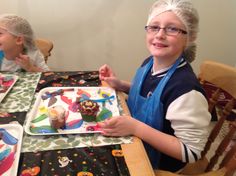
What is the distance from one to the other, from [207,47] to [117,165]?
183 centimetres

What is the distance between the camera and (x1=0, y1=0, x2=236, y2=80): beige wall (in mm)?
1924

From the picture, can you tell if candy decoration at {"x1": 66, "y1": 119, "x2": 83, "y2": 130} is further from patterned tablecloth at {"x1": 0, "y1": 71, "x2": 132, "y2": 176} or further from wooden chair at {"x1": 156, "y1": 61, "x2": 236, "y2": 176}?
wooden chair at {"x1": 156, "y1": 61, "x2": 236, "y2": 176}

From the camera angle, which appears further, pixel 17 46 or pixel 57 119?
pixel 17 46

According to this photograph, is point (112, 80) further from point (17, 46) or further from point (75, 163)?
point (17, 46)

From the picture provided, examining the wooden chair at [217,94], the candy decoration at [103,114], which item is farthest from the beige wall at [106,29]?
the candy decoration at [103,114]

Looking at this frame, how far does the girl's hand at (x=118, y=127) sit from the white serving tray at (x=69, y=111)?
32 millimetres

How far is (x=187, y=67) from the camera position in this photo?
94 centimetres

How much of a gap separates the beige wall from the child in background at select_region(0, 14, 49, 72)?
0.60m

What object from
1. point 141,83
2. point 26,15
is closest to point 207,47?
point 141,83

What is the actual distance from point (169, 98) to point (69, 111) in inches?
14.6

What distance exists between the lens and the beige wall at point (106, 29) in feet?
6.31

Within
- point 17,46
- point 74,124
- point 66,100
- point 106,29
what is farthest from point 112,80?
point 106,29

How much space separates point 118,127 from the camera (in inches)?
30.4

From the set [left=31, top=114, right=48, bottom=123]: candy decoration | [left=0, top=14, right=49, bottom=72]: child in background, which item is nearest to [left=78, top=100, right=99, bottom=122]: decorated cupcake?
[left=31, top=114, right=48, bottom=123]: candy decoration
